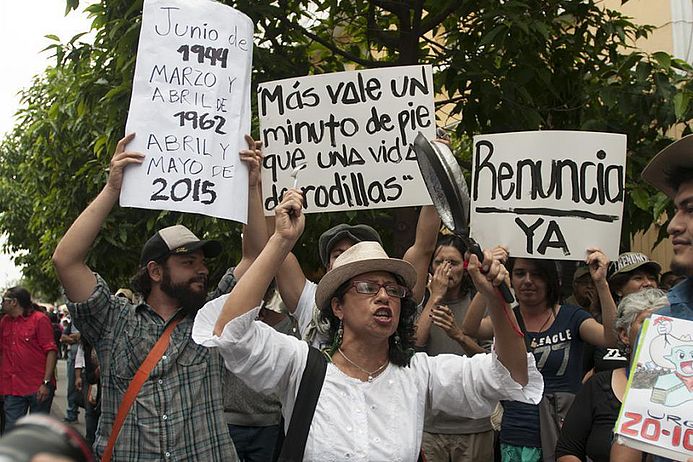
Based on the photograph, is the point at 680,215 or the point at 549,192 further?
the point at 549,192

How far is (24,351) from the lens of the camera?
11.0 m

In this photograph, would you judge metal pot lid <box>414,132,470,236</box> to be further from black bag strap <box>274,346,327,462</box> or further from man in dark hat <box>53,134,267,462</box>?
man in dark hat <box>53,134,267,462</box>

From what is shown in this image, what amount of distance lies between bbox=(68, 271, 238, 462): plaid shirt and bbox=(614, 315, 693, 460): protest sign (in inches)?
81.0

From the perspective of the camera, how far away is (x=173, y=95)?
4.38 m

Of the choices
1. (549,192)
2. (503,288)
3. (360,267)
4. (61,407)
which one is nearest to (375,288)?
(360,267)

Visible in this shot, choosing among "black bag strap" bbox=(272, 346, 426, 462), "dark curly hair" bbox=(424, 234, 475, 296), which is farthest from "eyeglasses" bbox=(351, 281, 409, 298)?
"dark curly hair" bbox=(424, 234, 475, 296)

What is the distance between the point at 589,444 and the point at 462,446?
3.93 ft

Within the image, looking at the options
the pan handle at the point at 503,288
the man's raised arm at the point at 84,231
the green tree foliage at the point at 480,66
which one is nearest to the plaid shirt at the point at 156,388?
the man's raised arm at the point at 84,231

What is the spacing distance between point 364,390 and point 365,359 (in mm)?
174

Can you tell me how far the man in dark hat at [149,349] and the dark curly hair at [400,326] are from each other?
0.79 meters

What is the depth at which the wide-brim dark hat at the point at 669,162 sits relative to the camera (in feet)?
10.2

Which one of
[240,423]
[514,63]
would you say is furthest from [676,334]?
[514,63]

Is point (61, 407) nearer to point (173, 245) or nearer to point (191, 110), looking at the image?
point (173, 245)

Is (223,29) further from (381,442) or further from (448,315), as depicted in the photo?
(381,442)
